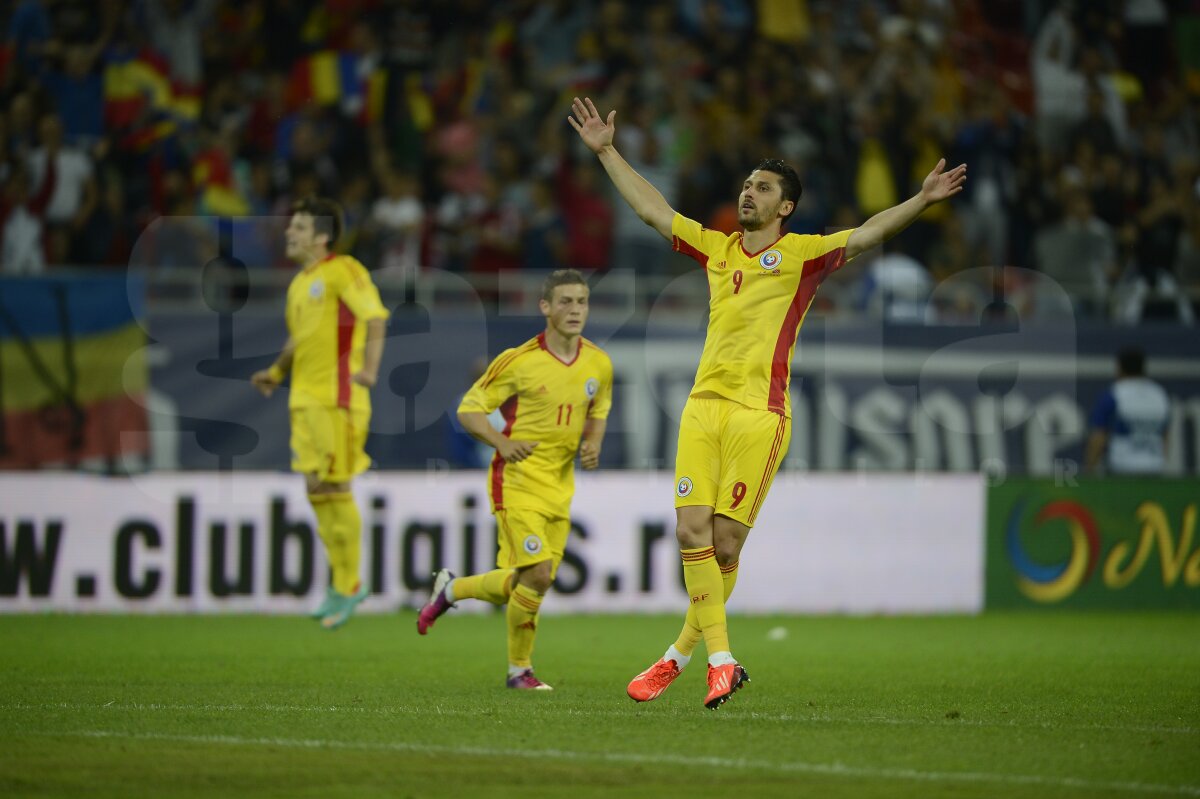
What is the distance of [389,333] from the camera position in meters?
16.0

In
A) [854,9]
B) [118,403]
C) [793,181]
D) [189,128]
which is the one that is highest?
[854,9]

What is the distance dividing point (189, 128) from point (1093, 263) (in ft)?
30.1

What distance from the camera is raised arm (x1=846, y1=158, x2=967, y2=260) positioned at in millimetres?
7688

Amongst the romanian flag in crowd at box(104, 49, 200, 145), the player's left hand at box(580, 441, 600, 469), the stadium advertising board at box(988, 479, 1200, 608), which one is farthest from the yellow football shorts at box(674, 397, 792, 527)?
the romanian flag in crowd at box(104, 49, 200, 145)

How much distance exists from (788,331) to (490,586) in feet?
7.44

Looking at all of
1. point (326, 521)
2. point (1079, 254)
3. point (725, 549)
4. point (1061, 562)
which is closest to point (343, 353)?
point (326, 521)

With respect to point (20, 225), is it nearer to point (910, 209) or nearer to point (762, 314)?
point (762, 314)

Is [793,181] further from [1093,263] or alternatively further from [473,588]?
[1093,263]

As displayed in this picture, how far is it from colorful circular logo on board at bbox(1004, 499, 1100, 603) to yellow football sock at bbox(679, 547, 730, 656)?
7.63 m

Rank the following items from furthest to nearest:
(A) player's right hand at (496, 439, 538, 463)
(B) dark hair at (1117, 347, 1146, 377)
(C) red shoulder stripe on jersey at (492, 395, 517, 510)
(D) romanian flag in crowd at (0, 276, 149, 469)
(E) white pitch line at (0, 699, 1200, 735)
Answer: (B) dark hair at (1117, 347, 1146, 377)
(D) romanian flag in crowd at (0, 276, 149, 469)
(C) red shoulder stripe on jersey at (492, 395, 517, 510)
(A) player's right hand at (496, 439, 538, 463)
(E) white pitch line at (0, 699, 1200, 735)

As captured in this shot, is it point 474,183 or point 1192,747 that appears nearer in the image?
point 1192,747

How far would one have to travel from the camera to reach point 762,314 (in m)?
8.14

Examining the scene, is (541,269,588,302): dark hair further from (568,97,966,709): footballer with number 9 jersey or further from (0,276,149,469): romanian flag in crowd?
(0,276,149,469): romanian flag in crowd

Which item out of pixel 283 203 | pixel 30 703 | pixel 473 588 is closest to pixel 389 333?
pixel 283 203
